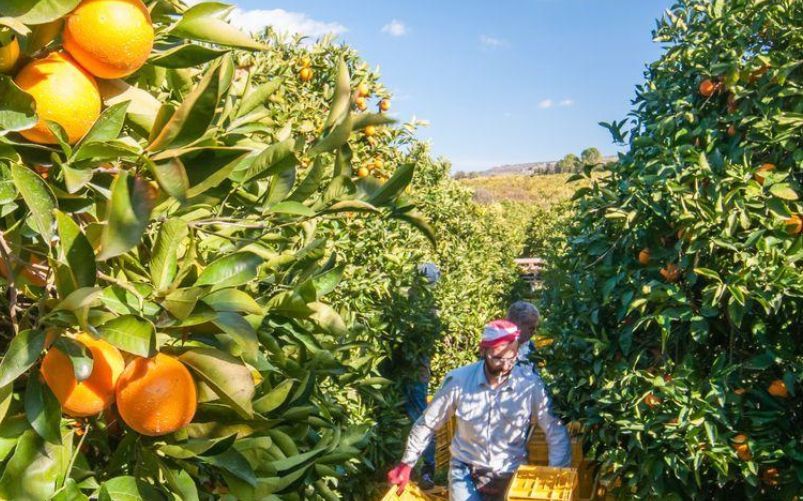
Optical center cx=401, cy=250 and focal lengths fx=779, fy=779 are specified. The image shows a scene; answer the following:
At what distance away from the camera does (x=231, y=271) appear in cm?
94

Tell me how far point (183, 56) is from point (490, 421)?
263 cm

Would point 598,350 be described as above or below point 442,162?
below

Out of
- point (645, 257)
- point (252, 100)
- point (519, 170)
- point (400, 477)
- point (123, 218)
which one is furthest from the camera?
point (519, 170)

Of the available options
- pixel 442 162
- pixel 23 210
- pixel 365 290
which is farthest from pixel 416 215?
pixel 442 162

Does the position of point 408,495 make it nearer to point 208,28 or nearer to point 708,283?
point 708,283

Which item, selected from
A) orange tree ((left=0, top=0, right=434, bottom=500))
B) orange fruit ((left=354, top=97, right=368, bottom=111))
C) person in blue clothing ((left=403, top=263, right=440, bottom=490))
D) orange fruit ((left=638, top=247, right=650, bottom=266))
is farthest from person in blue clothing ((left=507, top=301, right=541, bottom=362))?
orange tree ((left=0, top=0, right=434, bottom=500))

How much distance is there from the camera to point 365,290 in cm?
427

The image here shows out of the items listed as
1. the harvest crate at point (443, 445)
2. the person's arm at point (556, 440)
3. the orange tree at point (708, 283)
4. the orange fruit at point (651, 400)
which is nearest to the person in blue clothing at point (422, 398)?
the harvest crate at point (443, 445)

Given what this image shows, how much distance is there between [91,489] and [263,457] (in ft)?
0.75

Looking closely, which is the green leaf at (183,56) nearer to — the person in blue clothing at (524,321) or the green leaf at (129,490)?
the green leaf at (129,490)

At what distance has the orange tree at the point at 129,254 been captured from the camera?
0.77 m

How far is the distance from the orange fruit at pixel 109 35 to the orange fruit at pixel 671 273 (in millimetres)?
1744

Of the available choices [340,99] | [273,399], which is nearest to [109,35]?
[340,99]

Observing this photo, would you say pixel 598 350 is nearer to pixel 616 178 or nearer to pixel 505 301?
pixel 616 178
